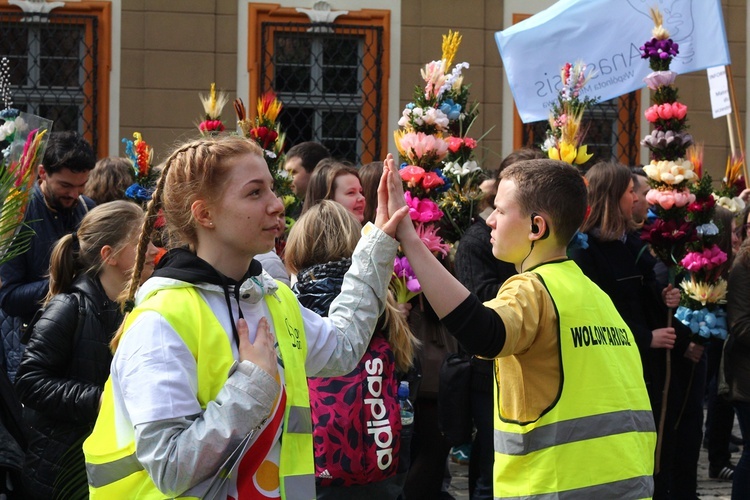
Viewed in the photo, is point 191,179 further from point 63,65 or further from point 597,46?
point 63,65

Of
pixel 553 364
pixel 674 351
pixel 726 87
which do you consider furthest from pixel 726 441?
pixel 553 364

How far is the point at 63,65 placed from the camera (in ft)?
34.4

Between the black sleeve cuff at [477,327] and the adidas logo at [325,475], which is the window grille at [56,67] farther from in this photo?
the black sleeve cuff at [477,327]

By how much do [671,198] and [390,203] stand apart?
10.1ft

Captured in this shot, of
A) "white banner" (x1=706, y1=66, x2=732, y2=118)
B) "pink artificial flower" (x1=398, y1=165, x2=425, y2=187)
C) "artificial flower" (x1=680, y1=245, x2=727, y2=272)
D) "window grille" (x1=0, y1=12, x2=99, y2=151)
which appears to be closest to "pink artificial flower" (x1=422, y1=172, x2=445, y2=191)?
"pink artificial flower" (x1=398, y1=165, x2=425, y2=187)

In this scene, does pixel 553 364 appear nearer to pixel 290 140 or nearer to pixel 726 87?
pixel 726 87

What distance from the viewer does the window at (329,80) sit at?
34.6 feet

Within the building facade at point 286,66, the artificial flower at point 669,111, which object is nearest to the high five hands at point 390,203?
the artificial flower at point 669,111

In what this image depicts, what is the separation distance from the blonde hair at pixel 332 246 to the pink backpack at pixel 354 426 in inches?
7.4

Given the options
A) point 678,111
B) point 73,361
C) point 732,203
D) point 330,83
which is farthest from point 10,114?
point 330,83

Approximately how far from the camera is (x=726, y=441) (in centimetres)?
740

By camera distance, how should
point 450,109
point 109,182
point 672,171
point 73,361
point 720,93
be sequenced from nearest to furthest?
point 73,361
point 450,109
point 672,171
point 109,182
point 720,93

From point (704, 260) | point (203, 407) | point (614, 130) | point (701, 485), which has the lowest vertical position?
point (701, 485)

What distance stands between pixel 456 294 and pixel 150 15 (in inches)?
318
